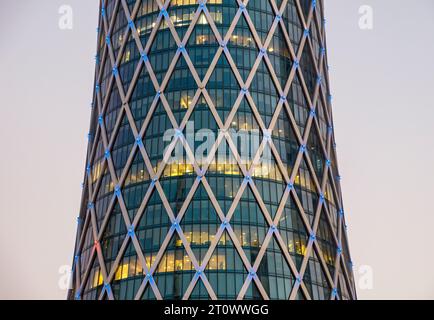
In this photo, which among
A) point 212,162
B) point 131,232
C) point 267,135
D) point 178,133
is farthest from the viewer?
point 267,135

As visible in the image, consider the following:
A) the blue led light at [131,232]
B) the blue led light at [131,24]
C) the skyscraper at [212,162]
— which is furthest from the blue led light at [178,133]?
the blue led light at [131,24]

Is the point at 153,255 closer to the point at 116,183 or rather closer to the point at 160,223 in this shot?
the point at 160,223

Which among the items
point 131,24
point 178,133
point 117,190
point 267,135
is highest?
point 131,24

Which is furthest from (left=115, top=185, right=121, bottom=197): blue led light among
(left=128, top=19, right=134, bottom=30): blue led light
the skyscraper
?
(left=128, top=19, right=134, bottom=30): blue led light

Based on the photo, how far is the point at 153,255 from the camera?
99.1 meters

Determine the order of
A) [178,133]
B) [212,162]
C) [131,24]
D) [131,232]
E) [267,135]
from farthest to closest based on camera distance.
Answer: [131,24]
[267,135]
[178,133]
[212,162]
[131,232]

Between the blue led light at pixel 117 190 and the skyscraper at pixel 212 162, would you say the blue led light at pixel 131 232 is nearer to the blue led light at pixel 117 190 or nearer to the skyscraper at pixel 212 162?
the skyscraper at pixel 212 162

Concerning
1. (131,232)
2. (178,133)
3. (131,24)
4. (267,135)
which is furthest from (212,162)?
(131,24)

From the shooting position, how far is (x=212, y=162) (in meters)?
102

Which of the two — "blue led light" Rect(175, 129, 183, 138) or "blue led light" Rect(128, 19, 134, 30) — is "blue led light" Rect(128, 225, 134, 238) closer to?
"blue led light" Rect(175, 129, 183, 138)

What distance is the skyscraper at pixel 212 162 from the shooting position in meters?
98.4

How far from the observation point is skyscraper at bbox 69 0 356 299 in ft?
323

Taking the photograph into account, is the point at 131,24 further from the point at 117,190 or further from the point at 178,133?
the point at 117,190
